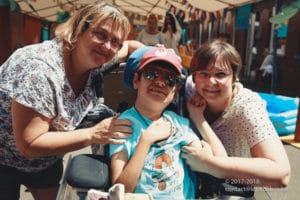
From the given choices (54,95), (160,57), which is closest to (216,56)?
(160,57)

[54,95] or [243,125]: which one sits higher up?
[54,95]

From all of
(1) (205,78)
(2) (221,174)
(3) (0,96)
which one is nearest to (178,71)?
(1) (205,78)

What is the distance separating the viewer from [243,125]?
1.94 meters

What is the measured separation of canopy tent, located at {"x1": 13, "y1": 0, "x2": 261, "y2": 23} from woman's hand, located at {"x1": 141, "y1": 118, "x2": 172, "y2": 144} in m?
7.79

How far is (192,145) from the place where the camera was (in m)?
1.94

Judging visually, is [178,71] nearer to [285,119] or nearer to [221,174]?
[221,174]

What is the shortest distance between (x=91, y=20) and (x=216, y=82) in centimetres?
72

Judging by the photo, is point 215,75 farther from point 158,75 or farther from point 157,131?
point 157,131

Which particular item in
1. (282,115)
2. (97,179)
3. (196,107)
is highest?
(196,107)

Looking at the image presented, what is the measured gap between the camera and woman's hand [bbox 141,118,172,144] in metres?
1.81

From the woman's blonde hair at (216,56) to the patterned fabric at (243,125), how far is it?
0.50 feet

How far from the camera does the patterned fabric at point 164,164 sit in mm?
1820

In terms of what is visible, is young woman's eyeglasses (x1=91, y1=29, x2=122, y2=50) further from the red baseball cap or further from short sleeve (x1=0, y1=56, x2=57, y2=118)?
short sleeve (x1=0, y1=56, x2=57, y2=118)

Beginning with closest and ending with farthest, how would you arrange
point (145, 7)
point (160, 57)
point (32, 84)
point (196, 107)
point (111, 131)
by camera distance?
1. point (32, 84)
2. point (111, 131)
3. point (160, 57)
4. point (196, 107)
5. point (145, 7)
